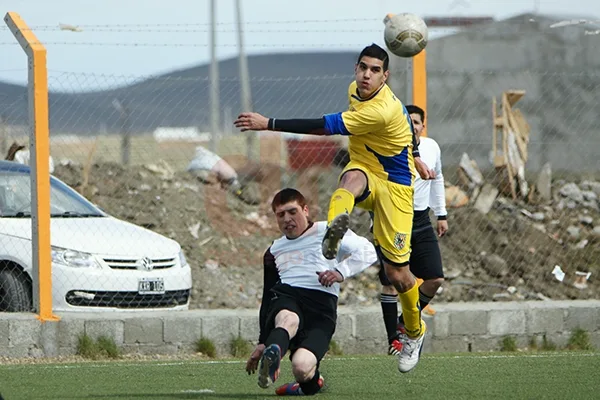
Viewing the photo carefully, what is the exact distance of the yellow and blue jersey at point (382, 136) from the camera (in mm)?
7828

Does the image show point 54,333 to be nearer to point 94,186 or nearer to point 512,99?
point 94,186

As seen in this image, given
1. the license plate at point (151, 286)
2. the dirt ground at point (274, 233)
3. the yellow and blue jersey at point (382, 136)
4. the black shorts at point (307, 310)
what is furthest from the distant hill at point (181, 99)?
the black shorts at point (307, 310)

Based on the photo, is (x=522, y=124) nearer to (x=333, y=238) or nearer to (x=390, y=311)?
(x=390, y=311)

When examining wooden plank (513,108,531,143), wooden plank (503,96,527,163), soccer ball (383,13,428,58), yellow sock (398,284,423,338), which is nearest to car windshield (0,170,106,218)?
soccer ball (383,13,428,58)

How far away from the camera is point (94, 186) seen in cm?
1664

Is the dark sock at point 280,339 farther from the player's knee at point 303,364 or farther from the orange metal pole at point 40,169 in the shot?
the orange metal pole at point 40,169

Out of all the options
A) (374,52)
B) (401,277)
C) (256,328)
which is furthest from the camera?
(256,328)

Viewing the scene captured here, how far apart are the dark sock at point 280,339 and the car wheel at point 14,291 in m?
4.57

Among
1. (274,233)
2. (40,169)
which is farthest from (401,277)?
(274,233)

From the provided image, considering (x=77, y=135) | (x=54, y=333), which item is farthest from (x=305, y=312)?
(x=77, y=135)

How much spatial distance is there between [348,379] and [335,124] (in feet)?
6.85

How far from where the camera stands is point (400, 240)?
8156 millimetres

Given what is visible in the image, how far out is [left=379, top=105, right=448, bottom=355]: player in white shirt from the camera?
998cm

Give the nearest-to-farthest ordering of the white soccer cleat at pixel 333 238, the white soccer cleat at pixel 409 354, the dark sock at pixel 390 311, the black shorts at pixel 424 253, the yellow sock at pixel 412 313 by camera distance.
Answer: the white soccer cleat at pixel 333 238
the white soccer cleat at pixel 409 354
the yellow sock at pixel 412 313
the black shorts at pixel 424 253
the dark sock at pixel 390 311
